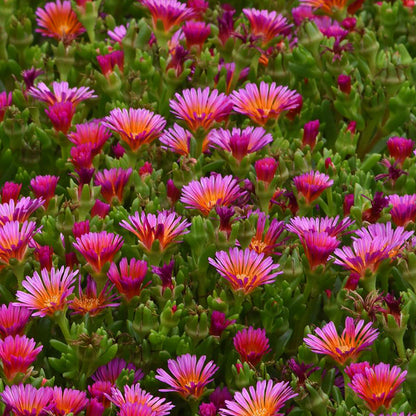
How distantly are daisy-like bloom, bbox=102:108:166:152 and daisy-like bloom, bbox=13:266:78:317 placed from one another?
0.39m

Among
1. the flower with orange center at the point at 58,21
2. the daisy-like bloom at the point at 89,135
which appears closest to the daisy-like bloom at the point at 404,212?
the daisy-like bloom at the point at 89,135

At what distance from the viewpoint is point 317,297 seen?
5.53 ft

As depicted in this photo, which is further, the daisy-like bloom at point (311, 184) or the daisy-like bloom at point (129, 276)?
the daisy-like bloom at point (311, 184)

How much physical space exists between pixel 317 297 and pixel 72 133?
615mm

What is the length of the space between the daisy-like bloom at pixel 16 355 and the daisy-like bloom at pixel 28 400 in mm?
50

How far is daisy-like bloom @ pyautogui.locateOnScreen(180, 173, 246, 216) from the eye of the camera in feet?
5.55

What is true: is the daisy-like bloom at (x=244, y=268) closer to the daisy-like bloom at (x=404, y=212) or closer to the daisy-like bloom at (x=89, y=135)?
the daisy-like bloom at (x=404, y=212)

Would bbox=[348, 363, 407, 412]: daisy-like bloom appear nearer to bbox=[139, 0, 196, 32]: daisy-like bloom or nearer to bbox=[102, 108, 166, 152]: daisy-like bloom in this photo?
bbox=[102, 108, 166, 152]: daisy-like bloom

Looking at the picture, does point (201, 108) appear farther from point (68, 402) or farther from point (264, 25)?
point (68, 402)

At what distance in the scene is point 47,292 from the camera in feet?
5.02

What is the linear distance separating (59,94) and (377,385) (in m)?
1.01

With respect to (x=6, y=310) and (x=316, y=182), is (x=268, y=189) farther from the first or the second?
(x=6, y=310)

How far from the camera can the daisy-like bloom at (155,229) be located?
5.27 feet

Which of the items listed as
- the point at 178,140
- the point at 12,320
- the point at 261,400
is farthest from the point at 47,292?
the point at 178,140
